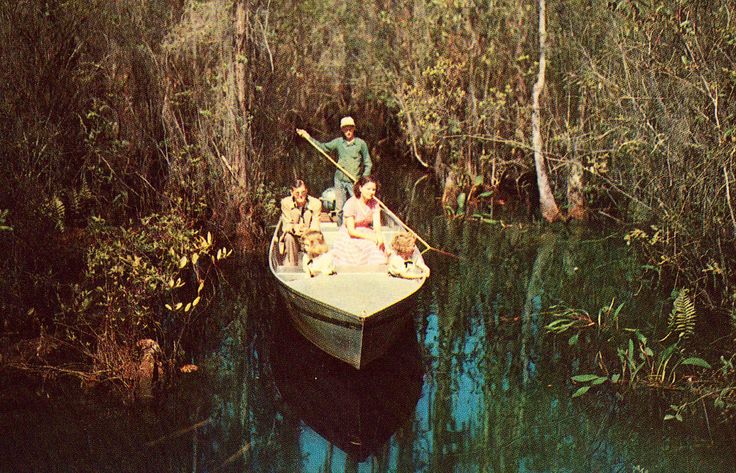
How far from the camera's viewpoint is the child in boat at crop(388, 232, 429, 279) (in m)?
9.53

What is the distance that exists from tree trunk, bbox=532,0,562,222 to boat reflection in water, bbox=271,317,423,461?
6955 millimetres

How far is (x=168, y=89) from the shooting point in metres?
12.9

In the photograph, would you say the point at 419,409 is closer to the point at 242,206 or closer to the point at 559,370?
the point at 559,370

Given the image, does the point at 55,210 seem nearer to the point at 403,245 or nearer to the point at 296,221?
the point at 296,221

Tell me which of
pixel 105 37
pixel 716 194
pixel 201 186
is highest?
pixel 105 37

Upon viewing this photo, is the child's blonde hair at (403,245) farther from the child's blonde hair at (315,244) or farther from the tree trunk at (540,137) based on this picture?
the tree trunk at (540,137)

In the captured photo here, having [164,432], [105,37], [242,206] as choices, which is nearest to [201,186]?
[242,206]

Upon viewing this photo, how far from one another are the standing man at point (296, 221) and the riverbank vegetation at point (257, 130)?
117cm

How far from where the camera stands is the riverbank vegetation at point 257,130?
9.58m

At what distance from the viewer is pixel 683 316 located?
9.70 meters

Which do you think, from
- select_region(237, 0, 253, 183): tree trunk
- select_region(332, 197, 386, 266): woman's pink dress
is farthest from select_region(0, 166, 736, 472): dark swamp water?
select_region(237, 0, 253, 183): tree trunk

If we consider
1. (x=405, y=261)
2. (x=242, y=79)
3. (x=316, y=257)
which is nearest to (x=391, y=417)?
(x=405, y=261)

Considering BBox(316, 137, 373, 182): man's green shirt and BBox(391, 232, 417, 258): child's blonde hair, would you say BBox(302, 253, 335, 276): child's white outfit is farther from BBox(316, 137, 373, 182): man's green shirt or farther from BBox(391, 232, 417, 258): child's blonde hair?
BBox(316, 137, 373, 182): man's green shirt

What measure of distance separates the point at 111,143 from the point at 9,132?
2974mm
